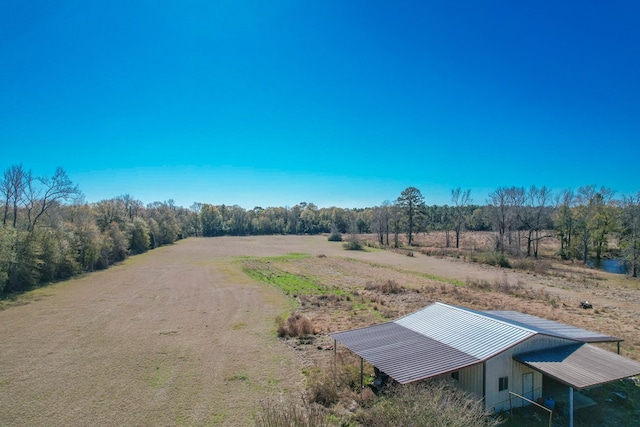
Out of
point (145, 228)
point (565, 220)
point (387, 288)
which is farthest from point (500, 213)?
point (145, 228)

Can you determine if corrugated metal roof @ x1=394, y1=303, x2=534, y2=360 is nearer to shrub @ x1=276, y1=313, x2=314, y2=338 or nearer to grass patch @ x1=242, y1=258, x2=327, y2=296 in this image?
shrub @ x1=276, y1=313, x2=314, y2=338

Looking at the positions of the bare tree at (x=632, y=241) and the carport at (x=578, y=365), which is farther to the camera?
the bare tree at (x=632, y=241)

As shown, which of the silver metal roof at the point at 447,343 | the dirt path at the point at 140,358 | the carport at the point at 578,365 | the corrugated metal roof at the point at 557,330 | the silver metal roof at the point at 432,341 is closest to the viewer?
the carport at the point at 578,365

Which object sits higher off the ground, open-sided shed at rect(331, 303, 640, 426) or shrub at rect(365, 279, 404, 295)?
open-sided shed at rect(331, 303, 640, 426)

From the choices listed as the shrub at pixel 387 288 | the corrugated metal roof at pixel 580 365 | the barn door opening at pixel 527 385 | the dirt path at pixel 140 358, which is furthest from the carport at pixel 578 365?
the shrub at pixel 387 288

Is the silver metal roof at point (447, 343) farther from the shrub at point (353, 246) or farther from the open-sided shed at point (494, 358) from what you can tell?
the shrub at point (353, 246)

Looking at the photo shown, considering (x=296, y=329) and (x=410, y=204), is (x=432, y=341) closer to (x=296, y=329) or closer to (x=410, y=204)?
(x=296, y=329)

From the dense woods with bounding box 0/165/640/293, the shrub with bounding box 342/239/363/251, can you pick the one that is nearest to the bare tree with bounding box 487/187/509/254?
the dense woods with bounding box 0/165/640/293
